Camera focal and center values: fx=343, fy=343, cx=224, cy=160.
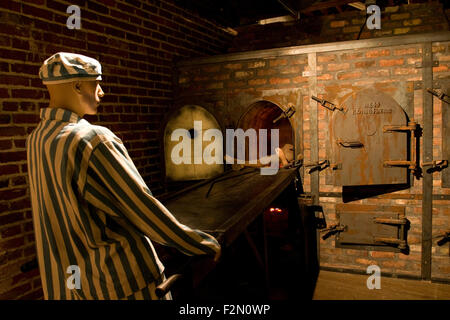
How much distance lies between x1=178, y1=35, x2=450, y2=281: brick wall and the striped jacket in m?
2.62

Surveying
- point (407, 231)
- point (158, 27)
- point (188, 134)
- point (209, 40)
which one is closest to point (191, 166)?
point (188, 134)

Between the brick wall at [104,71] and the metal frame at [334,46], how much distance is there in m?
0.55

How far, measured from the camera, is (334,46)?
3.61 metres

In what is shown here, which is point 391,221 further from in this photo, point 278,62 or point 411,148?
point 278,62

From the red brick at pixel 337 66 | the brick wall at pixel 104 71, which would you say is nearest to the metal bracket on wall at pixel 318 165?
the red brick at pixel 337 66

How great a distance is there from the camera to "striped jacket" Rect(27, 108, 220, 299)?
1370 millimetres


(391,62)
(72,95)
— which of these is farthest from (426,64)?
(72,95)

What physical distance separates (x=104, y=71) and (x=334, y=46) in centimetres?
239

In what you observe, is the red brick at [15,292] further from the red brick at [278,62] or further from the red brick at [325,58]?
the red brick at [325,58]

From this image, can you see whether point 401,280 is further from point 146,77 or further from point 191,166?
point 146,77

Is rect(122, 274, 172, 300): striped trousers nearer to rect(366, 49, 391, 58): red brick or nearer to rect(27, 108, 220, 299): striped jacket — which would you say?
rect(27, 108, 220, 299): striped jacket

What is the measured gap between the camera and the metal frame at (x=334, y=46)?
3340mm

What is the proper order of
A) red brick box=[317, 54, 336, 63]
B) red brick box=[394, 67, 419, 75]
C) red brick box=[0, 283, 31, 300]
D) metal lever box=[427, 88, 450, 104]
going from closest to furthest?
red brick box=[0, 283, 31, 300] < metal lever box=[427, 88, 450, 104] < red brick box=[394, 67, 419, 75] < red brick box=[317, 54, 336, 63]

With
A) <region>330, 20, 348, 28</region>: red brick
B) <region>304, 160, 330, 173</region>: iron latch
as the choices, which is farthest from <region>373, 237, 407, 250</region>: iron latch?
<region>330, 20, 348, 28</region>: red brick
